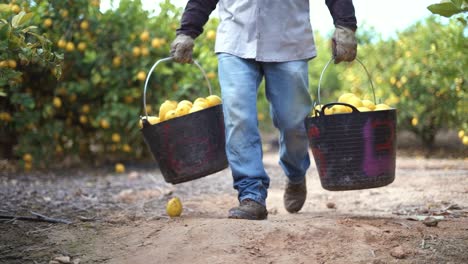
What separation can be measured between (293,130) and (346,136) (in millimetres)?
510

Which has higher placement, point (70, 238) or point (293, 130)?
point (293, 130)

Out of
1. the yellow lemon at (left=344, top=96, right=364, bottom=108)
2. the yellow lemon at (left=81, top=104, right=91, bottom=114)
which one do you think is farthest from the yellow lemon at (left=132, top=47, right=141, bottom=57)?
the yellow lemon at (left=344, top=96, right=364, bottom=108)

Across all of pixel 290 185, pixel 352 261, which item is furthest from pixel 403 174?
pixel 352 261

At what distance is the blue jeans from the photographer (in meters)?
3.56

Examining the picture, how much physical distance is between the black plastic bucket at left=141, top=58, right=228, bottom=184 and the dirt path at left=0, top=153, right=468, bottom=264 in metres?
0.30

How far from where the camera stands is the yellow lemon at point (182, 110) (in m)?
3.71

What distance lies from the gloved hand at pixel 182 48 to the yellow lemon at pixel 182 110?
0.95 feet

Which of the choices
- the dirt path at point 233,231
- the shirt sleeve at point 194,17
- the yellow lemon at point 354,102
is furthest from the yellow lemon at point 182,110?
the yellow lemon at point 354,102

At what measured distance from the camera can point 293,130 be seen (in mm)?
3811

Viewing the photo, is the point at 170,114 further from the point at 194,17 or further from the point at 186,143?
the point at 194,17

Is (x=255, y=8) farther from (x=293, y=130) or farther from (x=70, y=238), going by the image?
(x=70, y=238)

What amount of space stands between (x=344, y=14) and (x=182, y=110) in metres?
1.14

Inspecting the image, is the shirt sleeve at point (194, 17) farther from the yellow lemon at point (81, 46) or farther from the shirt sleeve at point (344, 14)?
the yellow lemon at point (81, 46)

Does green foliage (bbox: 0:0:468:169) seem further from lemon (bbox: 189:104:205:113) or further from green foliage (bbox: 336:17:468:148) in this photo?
lemon (bbox: 189:104:205:113)
